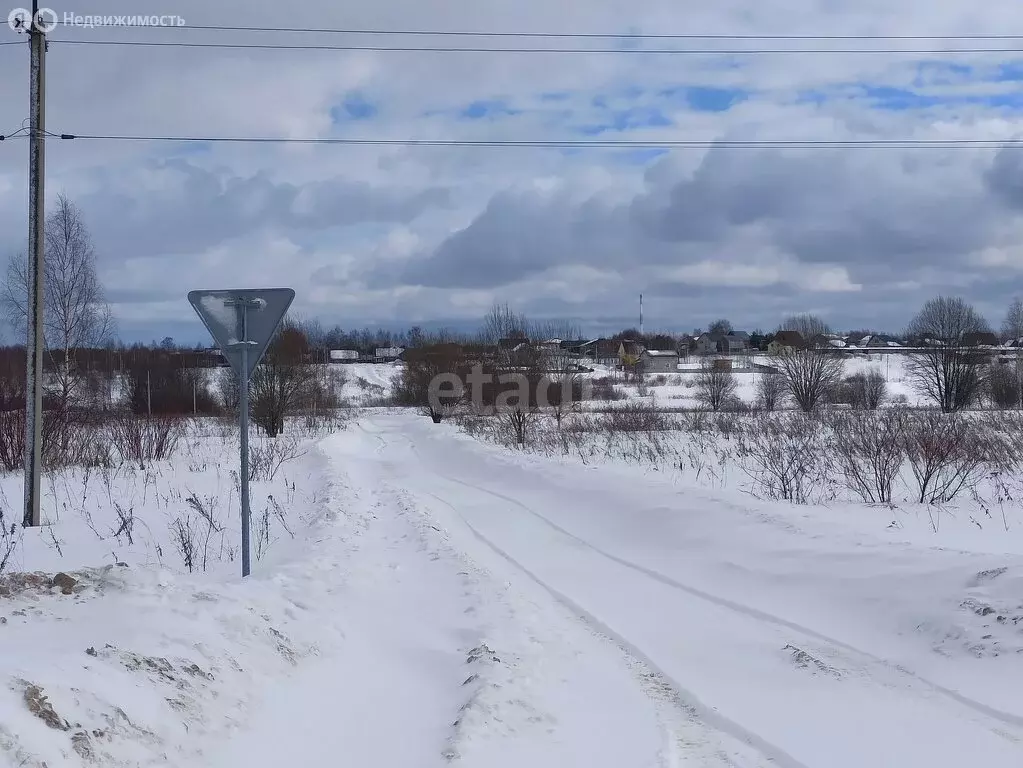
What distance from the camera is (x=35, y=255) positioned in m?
12.1

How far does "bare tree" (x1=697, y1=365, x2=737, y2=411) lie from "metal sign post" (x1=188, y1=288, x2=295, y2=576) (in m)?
50.7

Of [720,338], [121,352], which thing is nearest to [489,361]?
[121,352]

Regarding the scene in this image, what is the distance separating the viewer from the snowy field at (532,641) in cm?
465

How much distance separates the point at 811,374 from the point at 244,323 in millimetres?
52300

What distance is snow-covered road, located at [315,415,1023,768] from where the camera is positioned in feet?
16.4

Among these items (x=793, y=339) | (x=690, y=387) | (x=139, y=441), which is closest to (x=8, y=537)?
(x=139, y=441)

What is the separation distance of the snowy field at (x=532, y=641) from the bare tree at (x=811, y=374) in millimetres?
43992

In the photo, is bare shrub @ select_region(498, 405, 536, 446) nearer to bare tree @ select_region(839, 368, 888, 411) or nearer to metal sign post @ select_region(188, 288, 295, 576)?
metal sign post @ select_region(188, 288, 295, 576)

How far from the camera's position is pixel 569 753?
4.73m

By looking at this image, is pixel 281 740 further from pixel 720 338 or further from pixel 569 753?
pixel 720 338

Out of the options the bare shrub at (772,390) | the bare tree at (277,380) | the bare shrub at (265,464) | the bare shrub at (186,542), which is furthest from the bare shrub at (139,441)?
the bare shrub at (772,390)

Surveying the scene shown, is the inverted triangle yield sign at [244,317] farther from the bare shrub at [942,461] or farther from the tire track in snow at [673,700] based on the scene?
the bare shrub at [942,461]

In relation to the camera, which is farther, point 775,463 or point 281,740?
point 775,463

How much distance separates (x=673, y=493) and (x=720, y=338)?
475 ft
